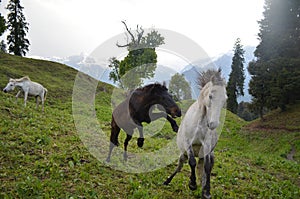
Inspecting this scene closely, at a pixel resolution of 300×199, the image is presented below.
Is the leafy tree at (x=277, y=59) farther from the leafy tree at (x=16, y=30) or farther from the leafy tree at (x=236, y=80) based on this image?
the leafy tree at (x=16, y=30)

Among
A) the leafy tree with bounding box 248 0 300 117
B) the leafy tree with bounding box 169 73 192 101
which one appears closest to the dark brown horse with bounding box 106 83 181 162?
the leafy tree with bounding box 169 73 192 101

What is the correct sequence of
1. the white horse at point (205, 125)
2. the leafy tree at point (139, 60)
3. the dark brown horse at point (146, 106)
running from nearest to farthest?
the white horse at point (205, 125) → the dark brown horse at point (146, 106) → the leafy tree at point (139, 60)

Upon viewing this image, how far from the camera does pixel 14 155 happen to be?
6918 millimetres

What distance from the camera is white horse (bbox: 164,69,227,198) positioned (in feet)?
15.0

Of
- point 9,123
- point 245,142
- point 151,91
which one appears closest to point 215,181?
point 151,91

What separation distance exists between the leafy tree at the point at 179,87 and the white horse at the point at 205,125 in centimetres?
75

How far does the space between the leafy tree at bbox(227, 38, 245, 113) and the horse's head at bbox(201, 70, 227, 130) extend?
144ft

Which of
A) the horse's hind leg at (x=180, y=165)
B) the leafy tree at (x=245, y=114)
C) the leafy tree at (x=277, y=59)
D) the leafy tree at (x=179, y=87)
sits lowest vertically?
the horse's hind leg at (x=180, y=165)

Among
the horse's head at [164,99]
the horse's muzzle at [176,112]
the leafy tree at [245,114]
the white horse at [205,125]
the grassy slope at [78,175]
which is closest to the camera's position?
the white horse at [205,125]

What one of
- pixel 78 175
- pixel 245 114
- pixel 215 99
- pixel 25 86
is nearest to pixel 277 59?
pixel 25 86

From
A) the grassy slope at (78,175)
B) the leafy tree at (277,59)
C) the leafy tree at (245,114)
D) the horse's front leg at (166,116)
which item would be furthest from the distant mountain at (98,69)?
the leafy tree at (245,114)

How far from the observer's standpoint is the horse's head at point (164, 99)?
20.6 ft

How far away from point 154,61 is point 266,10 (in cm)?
2995

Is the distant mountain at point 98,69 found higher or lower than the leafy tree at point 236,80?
lower
